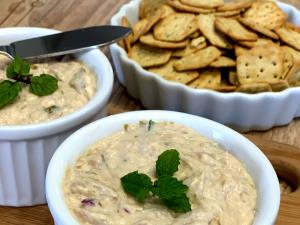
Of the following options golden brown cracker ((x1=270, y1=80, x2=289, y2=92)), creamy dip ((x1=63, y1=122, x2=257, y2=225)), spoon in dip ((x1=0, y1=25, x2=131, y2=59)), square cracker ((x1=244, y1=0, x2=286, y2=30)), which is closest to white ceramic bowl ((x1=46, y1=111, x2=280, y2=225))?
creamy dip ((x1=63, y1=122, x2=257, y2=225))

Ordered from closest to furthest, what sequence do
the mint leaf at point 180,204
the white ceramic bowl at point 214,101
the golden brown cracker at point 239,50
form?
1. the mint leaf at point 180,204
2. the white ceramic bowl at point 214,101
3. the golden brown cracker at point 239,50

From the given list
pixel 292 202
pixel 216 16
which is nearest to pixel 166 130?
pixel 292 202

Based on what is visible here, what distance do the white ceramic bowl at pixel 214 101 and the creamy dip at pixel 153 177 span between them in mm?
266

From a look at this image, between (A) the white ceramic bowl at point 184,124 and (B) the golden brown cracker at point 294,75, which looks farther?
(B) the golden brown cracker at point 294,75

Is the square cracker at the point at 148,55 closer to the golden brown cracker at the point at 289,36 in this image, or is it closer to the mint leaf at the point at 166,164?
the golden brown cracker at the point at 289,36

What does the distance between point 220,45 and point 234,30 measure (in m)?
0.05

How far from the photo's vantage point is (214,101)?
1444 millimetres

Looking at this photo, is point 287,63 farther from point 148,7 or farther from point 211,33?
point 148,7

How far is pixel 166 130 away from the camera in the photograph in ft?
3.89

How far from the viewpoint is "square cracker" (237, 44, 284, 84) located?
4.92ft

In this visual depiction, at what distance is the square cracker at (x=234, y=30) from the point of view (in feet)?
5.13

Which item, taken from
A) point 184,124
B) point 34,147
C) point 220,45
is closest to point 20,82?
point 34,147

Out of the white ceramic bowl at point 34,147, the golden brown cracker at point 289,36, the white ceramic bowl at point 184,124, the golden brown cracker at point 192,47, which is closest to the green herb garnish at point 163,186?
the white ceramic bowl at point 184,124

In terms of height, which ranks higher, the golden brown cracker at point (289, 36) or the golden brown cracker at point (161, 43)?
the golden brown cracker at point (161, 43)
